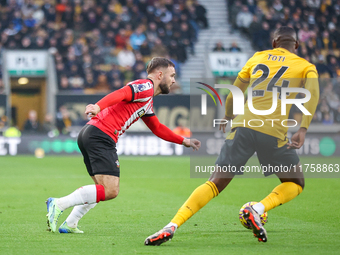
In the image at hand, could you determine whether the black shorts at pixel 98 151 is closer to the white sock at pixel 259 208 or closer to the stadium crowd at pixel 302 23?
the white sock at pixel 259 208

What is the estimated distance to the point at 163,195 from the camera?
954 centimetres

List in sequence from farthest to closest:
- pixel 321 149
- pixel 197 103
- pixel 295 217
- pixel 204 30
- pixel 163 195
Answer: pixel 204 30, pixel 197 103, pixel 321 149, pixel 163 195, pixel 295 217

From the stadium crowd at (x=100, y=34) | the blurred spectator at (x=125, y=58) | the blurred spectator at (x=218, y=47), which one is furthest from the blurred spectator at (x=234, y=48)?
the blurred spectator at (x=125, y=58)

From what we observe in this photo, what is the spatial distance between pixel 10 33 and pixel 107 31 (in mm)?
4204

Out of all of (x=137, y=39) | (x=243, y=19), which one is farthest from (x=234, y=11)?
(x=137, y=39)

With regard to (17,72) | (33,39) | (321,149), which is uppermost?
(33,39)

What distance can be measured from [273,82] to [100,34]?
65.4ft

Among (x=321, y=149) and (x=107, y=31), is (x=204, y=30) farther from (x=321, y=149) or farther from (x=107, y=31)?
(x=321, y=149)

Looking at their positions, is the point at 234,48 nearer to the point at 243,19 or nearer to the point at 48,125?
the point at 243,19

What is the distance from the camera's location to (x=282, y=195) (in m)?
5.20

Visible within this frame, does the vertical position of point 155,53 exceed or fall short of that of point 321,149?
it exceeds it

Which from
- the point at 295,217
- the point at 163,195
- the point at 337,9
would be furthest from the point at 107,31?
the point at 295,217

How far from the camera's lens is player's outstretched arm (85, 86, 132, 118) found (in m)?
4.52

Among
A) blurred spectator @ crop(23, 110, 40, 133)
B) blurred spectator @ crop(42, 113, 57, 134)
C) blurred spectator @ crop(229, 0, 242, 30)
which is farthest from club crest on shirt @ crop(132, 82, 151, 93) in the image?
blurred spectator @ crop(229, 0, 242, 30)
